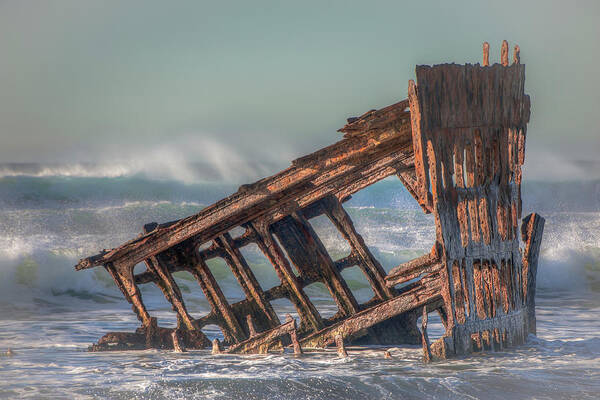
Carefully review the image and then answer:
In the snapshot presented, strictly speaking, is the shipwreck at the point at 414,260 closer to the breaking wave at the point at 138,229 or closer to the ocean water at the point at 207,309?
the ocean water at the point at 207,309

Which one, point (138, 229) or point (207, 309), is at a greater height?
point (138, 229)

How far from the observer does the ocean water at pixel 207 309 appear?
25.6ft

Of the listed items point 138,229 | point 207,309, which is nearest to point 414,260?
point 207,309

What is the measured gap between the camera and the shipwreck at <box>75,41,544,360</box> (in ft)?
26.5

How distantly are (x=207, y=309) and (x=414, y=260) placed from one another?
12.6m

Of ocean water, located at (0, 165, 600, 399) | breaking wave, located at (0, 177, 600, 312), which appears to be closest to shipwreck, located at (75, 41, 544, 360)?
ocean water, located at (0, 165, 600, 399)

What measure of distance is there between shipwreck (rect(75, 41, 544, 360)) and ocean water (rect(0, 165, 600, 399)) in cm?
39

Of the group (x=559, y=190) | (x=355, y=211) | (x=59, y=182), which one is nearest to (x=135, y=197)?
(x=59, y=182)

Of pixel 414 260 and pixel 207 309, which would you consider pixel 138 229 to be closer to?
pixel 207 309

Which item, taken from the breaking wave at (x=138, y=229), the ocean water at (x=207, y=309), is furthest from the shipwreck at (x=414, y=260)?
the breaking wave at (x=138, y=229)

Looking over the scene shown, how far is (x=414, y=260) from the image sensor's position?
8.55 m

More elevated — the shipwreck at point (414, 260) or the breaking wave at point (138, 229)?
the breaking wave at point (138, 229)

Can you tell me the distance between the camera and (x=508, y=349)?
28.6 ft

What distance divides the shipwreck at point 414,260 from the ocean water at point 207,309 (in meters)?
0.39
